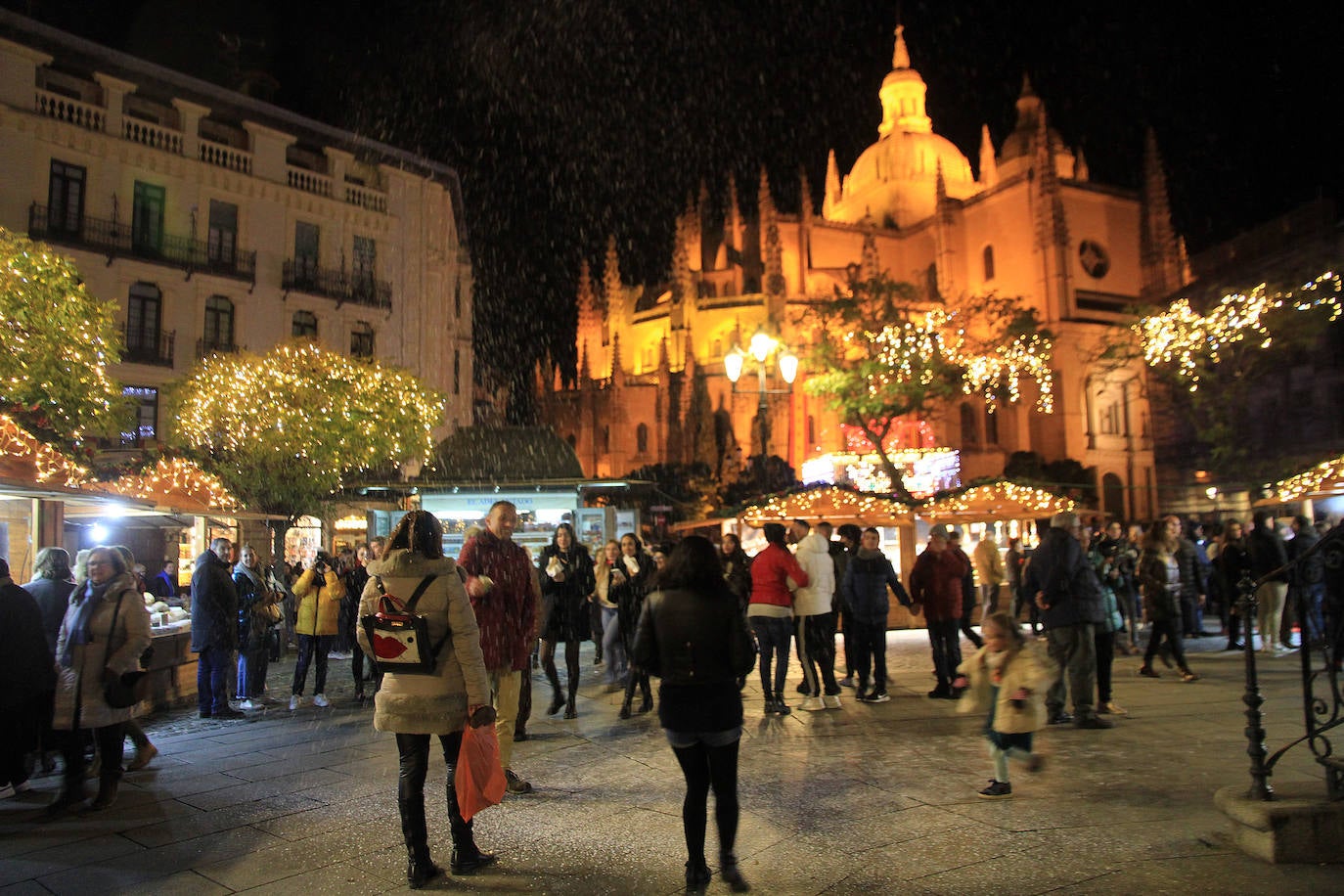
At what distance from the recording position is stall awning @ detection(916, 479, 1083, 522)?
54.9 feet

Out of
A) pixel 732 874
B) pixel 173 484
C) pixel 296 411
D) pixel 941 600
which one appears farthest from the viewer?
pixel 296 411

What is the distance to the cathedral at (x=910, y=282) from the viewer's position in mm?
46469

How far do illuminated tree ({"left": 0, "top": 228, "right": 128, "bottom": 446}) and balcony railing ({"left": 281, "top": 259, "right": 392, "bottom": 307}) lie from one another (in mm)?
10838

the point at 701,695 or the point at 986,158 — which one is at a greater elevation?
the point at 986,158

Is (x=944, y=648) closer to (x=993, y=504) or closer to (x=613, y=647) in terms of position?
(x=613, y=647)

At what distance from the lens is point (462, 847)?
4.36 meters

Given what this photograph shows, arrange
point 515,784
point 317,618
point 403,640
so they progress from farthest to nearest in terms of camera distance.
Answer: point 317,618 → point 515,784 → point 403,640

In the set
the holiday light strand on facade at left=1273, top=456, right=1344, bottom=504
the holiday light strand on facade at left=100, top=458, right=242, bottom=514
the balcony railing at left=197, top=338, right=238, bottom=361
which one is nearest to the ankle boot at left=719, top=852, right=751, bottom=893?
the holiday light strand on facade at left=100, top=458, right=242, bottom=514

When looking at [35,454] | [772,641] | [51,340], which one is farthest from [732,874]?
[51,340]

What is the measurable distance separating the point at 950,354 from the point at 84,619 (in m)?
30.9

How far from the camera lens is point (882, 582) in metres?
9.08

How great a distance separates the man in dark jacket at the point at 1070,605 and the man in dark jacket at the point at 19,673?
7380mm

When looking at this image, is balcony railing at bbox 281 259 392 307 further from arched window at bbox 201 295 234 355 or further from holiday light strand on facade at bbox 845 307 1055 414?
holiday light strand on facade at bbox 845 307 1055 414

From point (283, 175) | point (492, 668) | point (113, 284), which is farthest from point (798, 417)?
point (492, 668)
